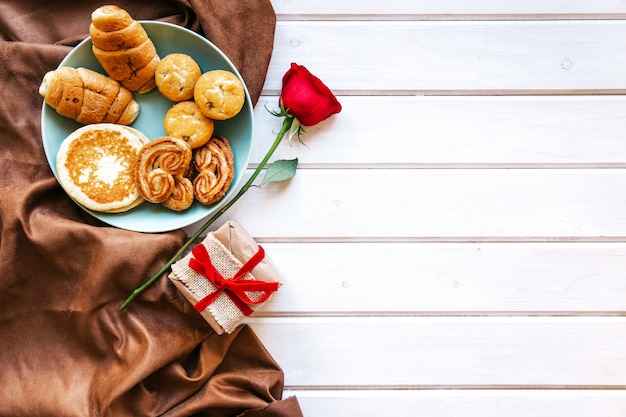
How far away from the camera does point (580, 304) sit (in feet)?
4.73

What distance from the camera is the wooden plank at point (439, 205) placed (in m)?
1.42

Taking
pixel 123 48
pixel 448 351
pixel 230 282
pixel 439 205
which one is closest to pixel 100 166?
pixel 123 48

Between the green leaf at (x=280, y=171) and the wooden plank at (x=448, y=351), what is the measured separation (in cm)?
30

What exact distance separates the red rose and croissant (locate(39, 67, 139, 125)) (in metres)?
0.32

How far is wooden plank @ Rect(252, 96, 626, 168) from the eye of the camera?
1416 millimetres

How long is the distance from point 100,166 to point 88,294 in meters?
0.26

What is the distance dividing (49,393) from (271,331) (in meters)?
0.46

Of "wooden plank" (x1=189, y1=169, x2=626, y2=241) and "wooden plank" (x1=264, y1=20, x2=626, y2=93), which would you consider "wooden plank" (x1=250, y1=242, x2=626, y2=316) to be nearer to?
"wooden plank" (x1=189, y1=169, x2=626, y2=241)

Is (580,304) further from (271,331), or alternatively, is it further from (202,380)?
(202,380)

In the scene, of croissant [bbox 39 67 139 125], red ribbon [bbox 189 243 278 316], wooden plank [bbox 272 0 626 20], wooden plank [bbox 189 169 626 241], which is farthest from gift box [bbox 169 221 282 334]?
wooden plank [bbox 272 0 626 20]

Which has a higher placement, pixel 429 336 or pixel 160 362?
pixel 429 336

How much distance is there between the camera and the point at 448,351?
1433 mm

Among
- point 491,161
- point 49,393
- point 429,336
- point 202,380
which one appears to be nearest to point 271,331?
point 202,380

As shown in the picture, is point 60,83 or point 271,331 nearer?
point 60,83
